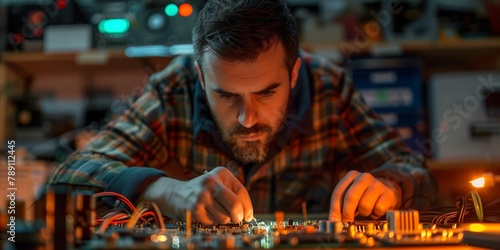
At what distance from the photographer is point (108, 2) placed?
101 inches

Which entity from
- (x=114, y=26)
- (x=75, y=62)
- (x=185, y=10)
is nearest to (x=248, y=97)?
(x=185, y=10)

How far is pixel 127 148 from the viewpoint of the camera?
5.36 ft

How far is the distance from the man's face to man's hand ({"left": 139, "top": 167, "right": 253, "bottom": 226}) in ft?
0.85

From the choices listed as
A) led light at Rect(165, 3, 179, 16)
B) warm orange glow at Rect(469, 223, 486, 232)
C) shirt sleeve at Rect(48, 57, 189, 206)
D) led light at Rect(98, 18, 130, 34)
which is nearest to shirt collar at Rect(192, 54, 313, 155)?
shirt sleeve at Rect(48, 57, 189, 206)

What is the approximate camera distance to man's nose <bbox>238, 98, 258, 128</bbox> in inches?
52.5

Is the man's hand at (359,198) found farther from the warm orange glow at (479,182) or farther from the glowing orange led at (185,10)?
the glowing orange led at (185,10)

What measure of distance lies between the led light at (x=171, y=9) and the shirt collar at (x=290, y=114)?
0.87m

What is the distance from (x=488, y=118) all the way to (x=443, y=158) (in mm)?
269

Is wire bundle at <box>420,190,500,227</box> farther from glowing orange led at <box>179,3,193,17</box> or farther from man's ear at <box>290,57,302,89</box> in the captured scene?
glowing orange led at <box>179,3,193,17</box>

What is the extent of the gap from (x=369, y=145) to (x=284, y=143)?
1.00 feet

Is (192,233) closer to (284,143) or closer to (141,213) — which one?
(141,213)

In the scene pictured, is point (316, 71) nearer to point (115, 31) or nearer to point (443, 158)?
point (443, 158)

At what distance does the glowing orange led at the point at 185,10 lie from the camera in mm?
2367

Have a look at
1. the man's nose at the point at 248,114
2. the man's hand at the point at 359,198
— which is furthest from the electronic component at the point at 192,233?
the man's nose at the point at 248,114
